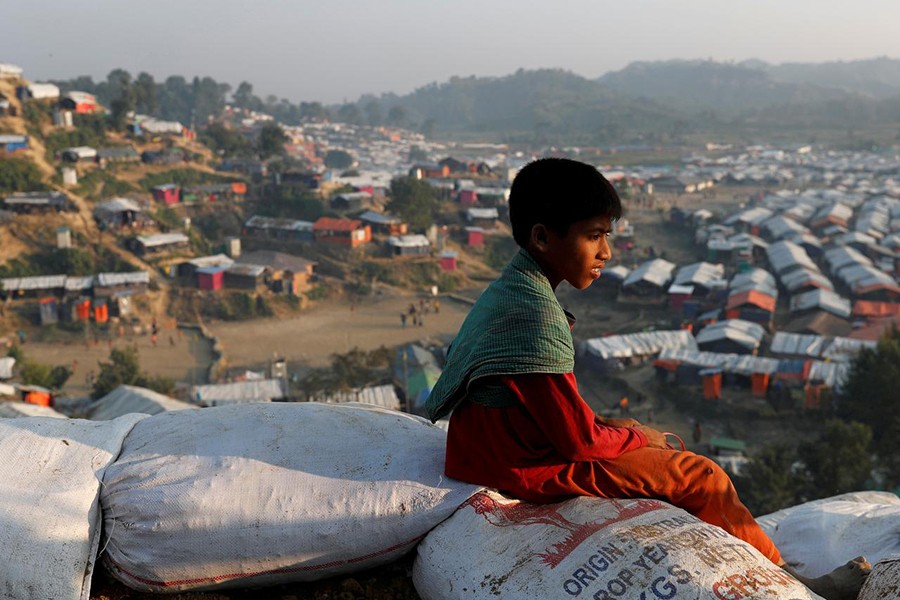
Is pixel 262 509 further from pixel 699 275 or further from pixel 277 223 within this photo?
pixel 277 223

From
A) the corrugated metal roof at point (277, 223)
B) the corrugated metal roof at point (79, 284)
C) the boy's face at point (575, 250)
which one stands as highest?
the boy's face at point (575, 250)

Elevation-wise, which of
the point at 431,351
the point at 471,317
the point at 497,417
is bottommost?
the point at 431,351

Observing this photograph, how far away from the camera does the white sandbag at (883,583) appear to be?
68.7 inches

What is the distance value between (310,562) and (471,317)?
2.65ft

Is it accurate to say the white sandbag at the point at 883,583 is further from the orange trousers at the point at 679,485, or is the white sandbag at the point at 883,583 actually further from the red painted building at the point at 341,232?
the red painted building at the point at 341,232

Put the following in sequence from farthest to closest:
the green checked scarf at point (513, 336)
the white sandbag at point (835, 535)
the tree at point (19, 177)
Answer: the tree at point (19, 177) < the white sandbag at point (835, 535) < the green checked scarf at point (513, 336)

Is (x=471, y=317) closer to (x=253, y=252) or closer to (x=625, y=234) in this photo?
(x=253, y=252)

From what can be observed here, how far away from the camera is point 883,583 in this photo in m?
1.80

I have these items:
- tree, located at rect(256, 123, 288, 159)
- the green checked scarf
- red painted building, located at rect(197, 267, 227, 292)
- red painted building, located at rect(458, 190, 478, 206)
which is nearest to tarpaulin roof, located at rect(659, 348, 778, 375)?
red painted building, located at rect(197, 267, 227, 292)

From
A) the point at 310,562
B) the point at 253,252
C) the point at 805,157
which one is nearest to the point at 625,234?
the point at 253,252

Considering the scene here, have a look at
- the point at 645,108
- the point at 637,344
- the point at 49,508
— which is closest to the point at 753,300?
the point at 637,344

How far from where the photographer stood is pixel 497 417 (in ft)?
6.37

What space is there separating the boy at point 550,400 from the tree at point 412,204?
26528 mm

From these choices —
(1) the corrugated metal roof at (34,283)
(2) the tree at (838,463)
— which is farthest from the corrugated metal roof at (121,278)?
(2) the tree at (838,463)
